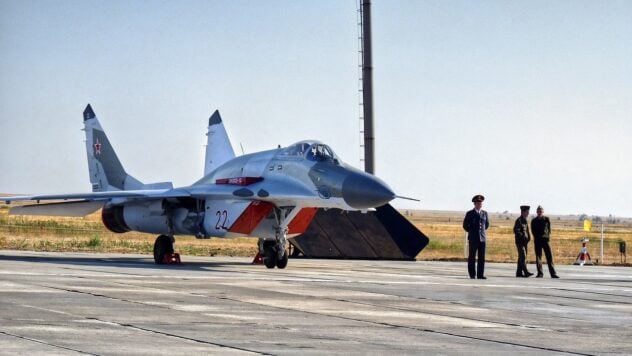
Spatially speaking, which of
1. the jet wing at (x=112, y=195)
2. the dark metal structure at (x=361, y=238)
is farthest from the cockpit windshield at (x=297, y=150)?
the dark metal structure at (x=361, y=238)

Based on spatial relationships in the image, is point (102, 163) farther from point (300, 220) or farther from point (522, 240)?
point (522, 240)

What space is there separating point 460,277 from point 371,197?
2585 millimetres

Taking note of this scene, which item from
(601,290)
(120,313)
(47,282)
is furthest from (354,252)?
(120,313)

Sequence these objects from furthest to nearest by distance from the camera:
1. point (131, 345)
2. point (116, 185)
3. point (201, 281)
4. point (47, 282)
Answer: point (116, 185) < point (201, 281) < point (47, 282) < point (131, 345)

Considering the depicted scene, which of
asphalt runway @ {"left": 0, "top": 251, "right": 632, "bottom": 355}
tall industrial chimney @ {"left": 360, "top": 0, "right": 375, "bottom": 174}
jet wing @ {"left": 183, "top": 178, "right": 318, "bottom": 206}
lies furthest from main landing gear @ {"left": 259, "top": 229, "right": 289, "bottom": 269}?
tall industrial chimney @ {"left": 360, "top": 0, "right": 375, "bottom": 174}

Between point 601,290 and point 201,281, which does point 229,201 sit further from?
point 601,290

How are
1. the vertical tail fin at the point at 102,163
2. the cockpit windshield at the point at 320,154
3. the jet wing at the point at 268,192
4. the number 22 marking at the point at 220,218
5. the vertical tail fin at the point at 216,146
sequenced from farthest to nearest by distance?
1. the vertical tail fin at the point at 102,163
2. the vertical tail fin at the point at 216,146
3. the number 22 marking at the point at 220,218
4. the cockpit windshield at the point at 320,154
5. the jet wing at the point at 268,192

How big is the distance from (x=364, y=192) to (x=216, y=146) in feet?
28.4

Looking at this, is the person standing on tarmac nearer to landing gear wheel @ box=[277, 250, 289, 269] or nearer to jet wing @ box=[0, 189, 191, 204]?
landing gear wheel @ box=[277, 250, 289, 269]

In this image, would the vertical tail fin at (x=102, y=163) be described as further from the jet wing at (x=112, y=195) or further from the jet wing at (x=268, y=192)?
the jet wing at (x=268, y=192)

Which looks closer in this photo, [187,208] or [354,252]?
[187,208]

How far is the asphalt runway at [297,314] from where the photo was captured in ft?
33.6

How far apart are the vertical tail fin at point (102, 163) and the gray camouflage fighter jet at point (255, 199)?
2489mm

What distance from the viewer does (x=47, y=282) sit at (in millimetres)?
17125
